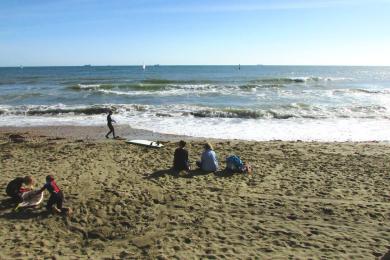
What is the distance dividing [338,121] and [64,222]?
1689 cm

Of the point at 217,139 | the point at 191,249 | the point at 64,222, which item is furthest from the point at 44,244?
the point at 217,139

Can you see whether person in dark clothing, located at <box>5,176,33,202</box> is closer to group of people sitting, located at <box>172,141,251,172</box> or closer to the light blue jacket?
group of people sitting, located at <box>172,141,251,172</box>

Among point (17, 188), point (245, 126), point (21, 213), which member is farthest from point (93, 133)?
point (21, 213)

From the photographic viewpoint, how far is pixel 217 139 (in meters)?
15.8

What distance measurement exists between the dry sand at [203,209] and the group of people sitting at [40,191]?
0.23 meters

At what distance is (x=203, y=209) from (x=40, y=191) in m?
3.21

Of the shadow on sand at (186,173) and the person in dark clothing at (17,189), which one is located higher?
the person in dark clothing at (17,189)

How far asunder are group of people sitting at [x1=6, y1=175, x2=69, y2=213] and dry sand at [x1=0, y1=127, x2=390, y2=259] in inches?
9.0

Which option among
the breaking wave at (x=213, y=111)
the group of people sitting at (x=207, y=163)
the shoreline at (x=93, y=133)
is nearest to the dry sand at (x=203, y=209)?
the group of people sitting at (x=207, y=163)

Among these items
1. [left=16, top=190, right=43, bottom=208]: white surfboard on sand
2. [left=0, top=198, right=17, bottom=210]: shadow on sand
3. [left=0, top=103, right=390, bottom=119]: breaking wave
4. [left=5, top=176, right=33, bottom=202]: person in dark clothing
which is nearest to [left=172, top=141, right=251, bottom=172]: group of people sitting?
[left=16, top=190, right=43, bottom=208]: white surfboard on sand

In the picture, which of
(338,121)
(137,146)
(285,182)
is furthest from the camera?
(338,121)

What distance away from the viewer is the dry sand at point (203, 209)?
6492mm

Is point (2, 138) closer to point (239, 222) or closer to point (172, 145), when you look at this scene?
point (172, 145)

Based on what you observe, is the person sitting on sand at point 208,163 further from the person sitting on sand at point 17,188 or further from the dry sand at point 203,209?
the person sitting on sand at point 17,188
